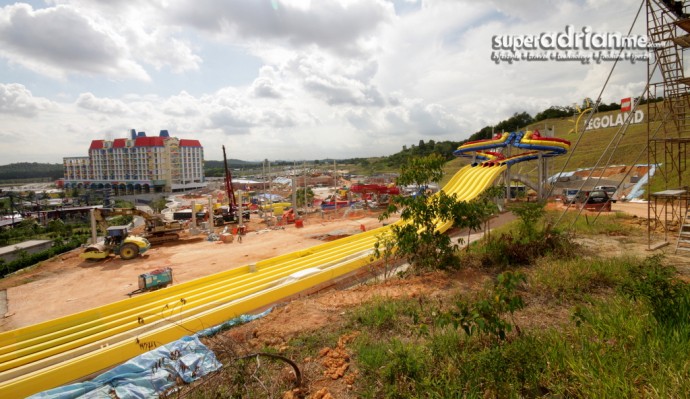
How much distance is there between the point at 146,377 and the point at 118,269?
11.5 meters

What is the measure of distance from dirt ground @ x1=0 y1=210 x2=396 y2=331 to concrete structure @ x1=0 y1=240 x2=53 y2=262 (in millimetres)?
8062

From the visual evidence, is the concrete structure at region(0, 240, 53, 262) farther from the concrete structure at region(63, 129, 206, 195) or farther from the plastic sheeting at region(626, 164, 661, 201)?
the concrete structure at region(63, 129, 206, 195)

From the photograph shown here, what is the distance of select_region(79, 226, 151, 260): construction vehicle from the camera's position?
48.7 ft

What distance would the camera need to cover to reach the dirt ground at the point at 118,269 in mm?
10062

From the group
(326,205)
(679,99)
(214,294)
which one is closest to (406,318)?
(214,294)

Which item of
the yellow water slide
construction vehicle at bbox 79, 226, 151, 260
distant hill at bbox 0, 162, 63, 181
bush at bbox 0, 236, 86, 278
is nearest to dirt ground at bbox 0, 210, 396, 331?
construction vehicle at bbox 79, 226, 151, 260

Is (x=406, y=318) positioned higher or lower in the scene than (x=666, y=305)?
lower

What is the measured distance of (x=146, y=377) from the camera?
171 inches

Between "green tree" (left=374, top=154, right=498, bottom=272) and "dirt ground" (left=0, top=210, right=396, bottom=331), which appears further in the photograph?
"dirt ground" (left=0, top=210, right=396, bottom=331)

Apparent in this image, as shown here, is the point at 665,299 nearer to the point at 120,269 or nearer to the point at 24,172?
the point at 120,269

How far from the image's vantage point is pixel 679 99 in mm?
8812

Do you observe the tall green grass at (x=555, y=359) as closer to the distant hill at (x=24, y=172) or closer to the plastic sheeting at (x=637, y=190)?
the plastic sheeting at (x=637, y=190)

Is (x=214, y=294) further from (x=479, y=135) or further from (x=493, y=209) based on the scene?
(x=479, y=135)

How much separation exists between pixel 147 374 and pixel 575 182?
2910 centimetres
